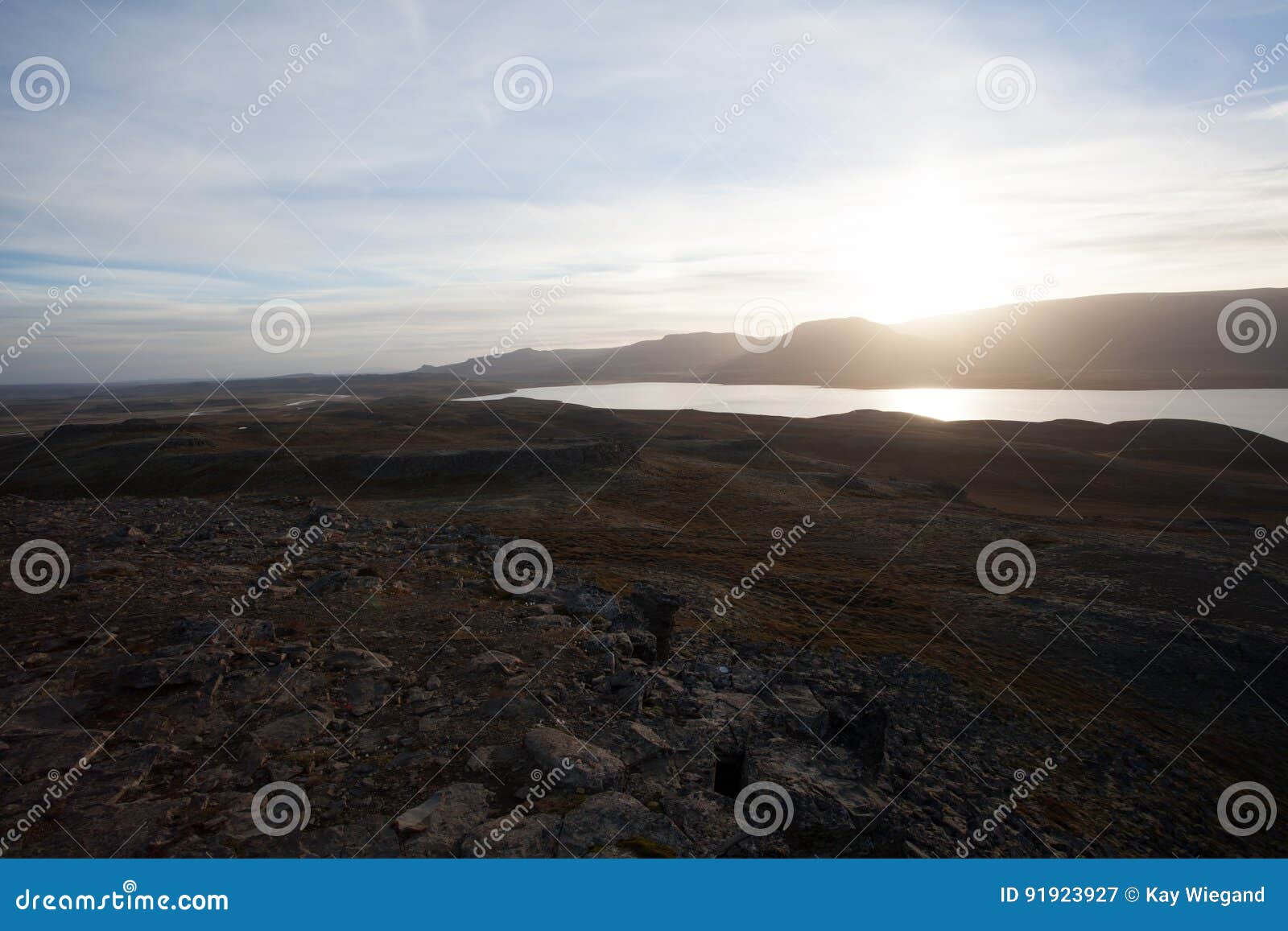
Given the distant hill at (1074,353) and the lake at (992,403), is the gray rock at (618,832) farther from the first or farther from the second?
the distant hill at (1074,353)

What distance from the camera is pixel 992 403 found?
290 feet

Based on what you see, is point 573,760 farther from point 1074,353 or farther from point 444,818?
point 1074,353

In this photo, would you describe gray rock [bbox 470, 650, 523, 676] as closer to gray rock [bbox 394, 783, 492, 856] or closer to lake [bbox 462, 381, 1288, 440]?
gray rock [bbox 394, 783, 492, 856]

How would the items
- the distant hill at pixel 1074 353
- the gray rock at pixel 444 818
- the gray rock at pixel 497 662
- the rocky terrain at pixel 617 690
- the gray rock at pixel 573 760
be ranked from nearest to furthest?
the gray rock at pixel 444 818
the rocky terrain at pixel 617 690
the gray rock at pixel 573 760
the gray rock at pixel 497 662
the distant hill at pixel 1074 353

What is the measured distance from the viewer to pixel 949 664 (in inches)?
429

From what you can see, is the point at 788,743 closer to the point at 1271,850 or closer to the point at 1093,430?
the point at 1271,850

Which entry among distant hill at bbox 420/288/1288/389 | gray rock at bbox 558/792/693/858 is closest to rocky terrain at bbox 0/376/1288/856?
gray rock at bbox 558/792/693/858

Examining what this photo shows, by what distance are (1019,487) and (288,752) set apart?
35465 mm

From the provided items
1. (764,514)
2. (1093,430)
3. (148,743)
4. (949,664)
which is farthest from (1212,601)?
(1093,430)

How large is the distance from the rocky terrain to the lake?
59.0 m

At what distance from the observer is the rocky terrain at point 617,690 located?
578 centimetres

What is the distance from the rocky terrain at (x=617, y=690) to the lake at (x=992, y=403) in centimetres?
5899

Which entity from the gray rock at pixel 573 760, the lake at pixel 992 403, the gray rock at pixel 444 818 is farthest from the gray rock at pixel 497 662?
the lake at pixel 992 403

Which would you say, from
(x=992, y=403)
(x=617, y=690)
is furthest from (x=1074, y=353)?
(x=617, y=690)
